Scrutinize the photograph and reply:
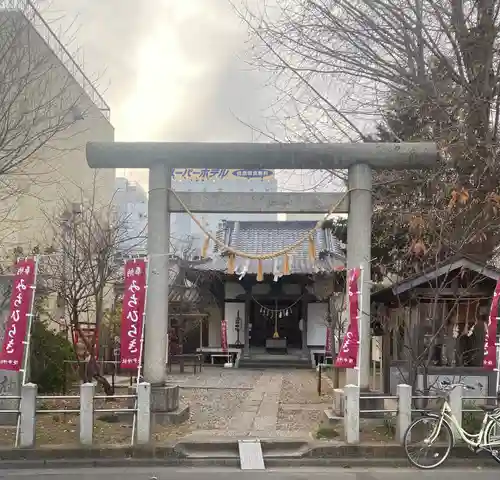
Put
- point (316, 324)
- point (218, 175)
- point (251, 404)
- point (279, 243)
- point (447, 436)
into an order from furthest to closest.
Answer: point (218, 175) < point (279, 243) < point (316, 324) < point (251, 404) < point (447, 436)

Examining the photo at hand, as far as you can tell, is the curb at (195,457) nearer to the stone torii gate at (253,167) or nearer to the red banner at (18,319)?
the red banner at (18,319)

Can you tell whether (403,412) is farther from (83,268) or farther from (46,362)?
(46,362)

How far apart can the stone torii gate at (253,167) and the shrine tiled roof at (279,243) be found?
44.5 ft

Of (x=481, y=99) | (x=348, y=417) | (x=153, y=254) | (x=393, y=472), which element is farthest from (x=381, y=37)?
(x=393, y=472)

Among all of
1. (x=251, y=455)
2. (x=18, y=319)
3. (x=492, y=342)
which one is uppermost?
(x=18, y=319)

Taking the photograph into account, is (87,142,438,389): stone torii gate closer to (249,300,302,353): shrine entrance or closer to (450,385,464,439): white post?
(450,385,464,439): white post

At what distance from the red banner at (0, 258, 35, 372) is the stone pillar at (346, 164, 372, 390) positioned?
5.69m

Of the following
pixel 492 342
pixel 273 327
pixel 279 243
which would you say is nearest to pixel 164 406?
pixel 492 342

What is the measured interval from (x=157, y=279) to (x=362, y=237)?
389cm

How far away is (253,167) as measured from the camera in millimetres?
10891

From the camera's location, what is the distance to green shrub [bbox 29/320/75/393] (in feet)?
45.5

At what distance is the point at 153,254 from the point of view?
422 inches

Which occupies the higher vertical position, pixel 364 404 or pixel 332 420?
pixel 364 404

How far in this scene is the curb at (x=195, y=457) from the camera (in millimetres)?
8758
